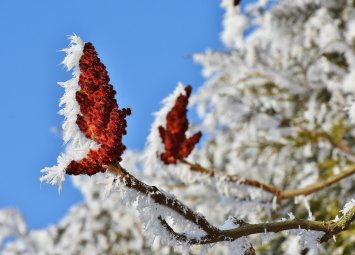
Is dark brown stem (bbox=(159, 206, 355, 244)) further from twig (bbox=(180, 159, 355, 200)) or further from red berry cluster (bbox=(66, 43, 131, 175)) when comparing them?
twig (bbox=(180, 159, 355, 200))

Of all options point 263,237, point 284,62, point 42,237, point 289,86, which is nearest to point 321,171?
point 289,86

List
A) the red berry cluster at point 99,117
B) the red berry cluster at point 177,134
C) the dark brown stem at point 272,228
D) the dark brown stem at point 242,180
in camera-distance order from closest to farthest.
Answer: the red berry cluster at point 99,117
the dark brown stem at point 272,228
the red berry cluster at point 177,134
the dark brown stem at point 242,180

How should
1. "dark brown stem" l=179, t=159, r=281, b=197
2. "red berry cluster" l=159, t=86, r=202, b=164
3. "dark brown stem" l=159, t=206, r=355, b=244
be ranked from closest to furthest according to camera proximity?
"dark brown stem" l=159, t=206, r=355, b=244 → "red berry cluster" l=159, t=86, r=202, b=164 → "dark brown stem" l=179, t=159, r=281, b=197

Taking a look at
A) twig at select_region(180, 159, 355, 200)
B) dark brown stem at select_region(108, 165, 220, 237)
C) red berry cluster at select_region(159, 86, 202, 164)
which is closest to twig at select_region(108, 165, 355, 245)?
dark brown stem at select_region(108, 165, 220, 237)

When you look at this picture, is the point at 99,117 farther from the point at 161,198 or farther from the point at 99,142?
the point at 161,198

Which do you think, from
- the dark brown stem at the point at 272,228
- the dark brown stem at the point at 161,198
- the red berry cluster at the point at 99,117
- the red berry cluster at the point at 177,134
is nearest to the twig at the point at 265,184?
the red berry cluster at the point at 177,134

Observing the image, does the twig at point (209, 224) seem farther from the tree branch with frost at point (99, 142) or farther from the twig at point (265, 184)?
the twig at point (265, 184)

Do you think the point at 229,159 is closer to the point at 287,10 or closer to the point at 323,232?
the point at 287,10

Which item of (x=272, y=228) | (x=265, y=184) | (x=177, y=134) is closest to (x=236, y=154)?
(x=265, y=184)
